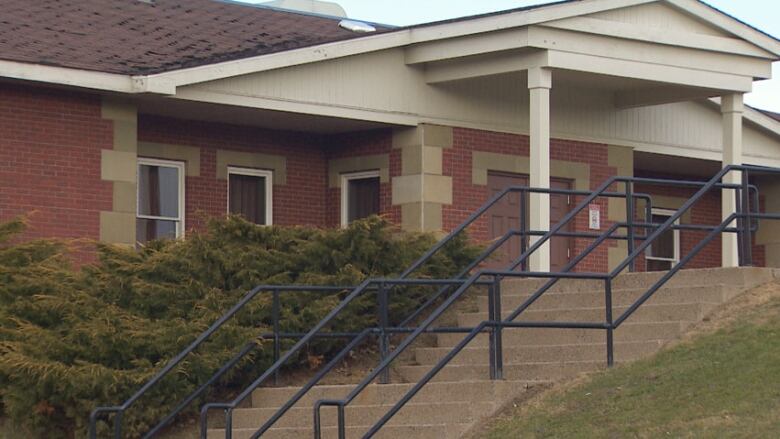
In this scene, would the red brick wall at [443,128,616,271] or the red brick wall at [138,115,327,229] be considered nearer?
the red brick wall at [138,115,327,229]

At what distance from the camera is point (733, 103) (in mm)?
21453

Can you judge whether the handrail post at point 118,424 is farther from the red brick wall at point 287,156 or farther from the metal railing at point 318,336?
the red brick wall at point 287,156

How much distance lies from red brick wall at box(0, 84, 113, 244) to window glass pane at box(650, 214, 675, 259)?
1096cm

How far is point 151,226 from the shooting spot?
20.1m

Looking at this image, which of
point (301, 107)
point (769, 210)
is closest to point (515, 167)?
point (301, 107)

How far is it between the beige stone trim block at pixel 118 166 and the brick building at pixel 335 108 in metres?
0.02

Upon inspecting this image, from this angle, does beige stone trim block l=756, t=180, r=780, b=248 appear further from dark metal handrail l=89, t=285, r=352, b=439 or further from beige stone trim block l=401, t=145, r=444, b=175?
dark metal handrail l=89, t=285, r=352, b=439

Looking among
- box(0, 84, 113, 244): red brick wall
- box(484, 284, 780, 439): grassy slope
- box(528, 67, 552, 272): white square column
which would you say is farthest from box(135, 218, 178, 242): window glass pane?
box(484, 284, 780, 439): grassy slope

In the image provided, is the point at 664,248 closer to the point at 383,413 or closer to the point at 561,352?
the point at 561,352

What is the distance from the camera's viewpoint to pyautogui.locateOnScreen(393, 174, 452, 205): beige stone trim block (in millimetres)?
20500

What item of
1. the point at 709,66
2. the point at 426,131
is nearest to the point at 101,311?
the point at 426,131

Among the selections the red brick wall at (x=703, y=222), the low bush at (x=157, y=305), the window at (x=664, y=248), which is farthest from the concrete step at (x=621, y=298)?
the window at (x=664, y=248)

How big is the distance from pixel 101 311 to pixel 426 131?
22.8ft

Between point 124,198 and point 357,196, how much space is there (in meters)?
4.13
